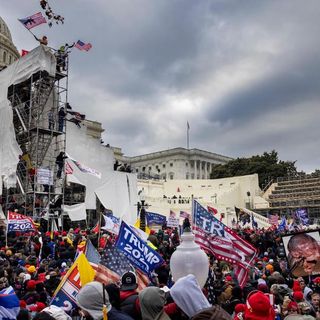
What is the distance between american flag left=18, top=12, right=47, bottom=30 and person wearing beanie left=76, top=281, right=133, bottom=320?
2497cm

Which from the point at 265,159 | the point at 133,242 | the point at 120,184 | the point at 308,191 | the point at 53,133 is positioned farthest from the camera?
the point at 265,159

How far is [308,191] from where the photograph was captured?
51.6 m

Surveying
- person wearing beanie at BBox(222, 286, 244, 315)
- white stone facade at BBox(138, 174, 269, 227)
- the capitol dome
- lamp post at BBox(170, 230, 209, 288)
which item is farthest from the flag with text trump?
the capitol dome

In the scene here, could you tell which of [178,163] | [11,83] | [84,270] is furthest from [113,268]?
[178,163]

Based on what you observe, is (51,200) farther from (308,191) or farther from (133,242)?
(308,191)

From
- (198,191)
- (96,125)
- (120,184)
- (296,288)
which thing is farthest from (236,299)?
(96,125)

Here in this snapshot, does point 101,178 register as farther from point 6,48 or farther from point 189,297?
point 6,48

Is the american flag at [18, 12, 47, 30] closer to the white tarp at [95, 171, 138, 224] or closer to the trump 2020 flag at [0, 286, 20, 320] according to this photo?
the white tarp at [95, 171, 138, 224]

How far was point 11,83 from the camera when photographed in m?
28.8

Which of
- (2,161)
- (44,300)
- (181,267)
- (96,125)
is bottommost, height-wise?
(44,300)

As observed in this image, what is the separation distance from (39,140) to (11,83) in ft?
14.6

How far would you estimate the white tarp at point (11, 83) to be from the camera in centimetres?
2542

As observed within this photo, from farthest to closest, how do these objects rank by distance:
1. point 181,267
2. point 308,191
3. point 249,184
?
point 249,184, point 308,191, point 181,267

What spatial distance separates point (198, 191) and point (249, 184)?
6790mm
